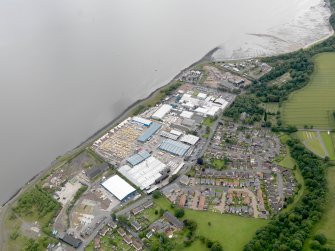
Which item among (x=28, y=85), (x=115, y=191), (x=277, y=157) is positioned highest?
(x=28, y=85)

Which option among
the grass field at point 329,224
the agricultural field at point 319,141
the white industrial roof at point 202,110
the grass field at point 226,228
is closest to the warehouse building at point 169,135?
the white industrial roof at point 202,110

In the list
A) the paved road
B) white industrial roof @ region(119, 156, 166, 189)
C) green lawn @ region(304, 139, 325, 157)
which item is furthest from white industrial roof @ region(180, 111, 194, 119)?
green lawn @ region(304, 139, 325, 157)

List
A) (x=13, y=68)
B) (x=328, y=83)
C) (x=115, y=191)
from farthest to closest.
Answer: (x=13, y=68), (x=328, y=83), (x=115, y=191)

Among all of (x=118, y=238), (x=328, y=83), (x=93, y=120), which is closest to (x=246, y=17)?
(x=328, y=83)

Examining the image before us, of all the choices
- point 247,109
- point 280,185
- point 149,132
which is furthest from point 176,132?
point 280,185

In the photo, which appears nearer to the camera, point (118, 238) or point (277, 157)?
point (118, 238)

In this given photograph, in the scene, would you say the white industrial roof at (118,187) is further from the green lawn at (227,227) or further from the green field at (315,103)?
the green field at (315,103)

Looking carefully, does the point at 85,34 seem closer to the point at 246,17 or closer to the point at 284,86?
the point at 246,17

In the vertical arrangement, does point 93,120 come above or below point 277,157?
above

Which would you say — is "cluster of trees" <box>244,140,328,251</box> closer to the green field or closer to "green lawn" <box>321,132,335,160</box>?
"green lawn" <box>321,132,335,160</box>
